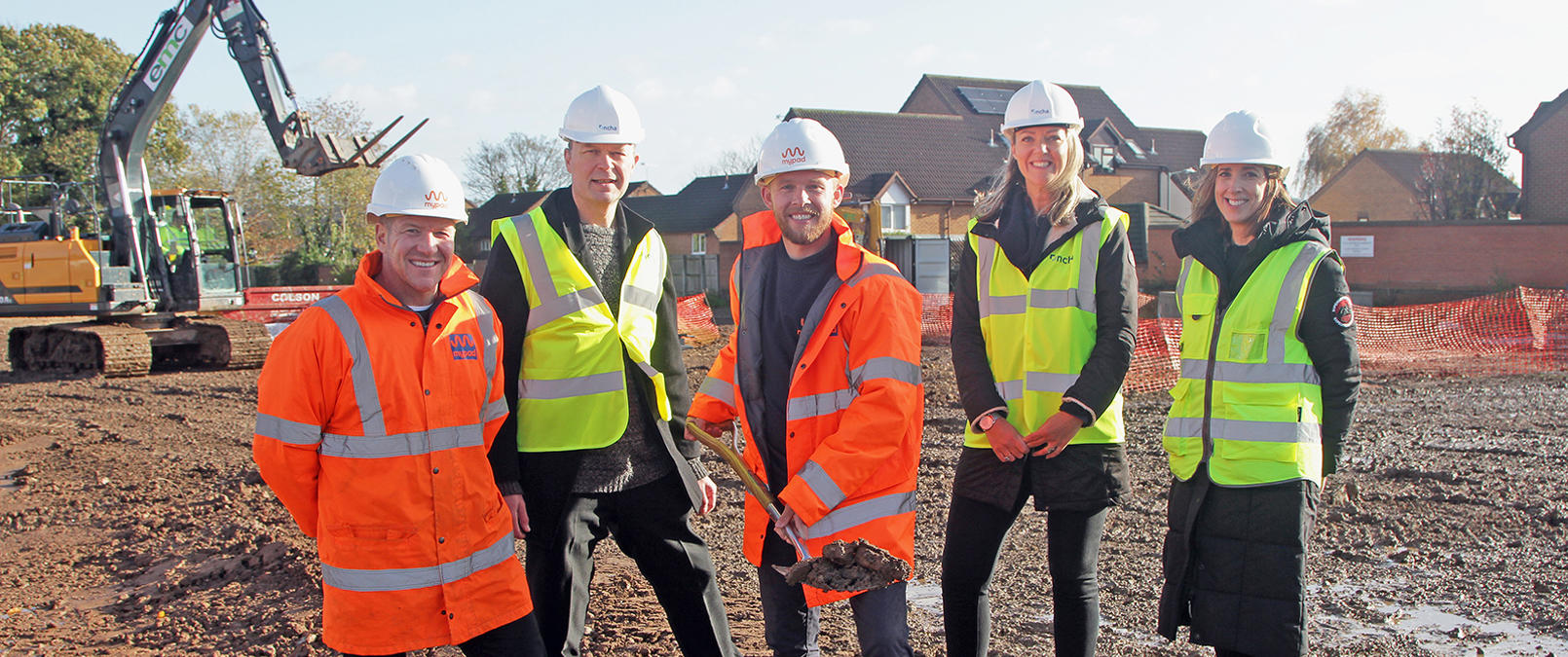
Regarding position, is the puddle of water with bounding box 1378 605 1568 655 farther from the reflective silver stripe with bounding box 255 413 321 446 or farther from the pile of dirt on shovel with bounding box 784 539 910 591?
the reflective silver stripe with bounding box 255 413 321 446

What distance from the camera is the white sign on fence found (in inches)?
1027

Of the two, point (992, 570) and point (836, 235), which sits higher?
point (836, 235)

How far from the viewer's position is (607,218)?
3.56 m

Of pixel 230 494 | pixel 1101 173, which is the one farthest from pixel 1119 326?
pixel 1101 173

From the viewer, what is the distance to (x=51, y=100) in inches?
1395

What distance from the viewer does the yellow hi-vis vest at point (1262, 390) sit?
3.18m

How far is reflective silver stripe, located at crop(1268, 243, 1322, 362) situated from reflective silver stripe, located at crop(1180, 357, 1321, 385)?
1.1 inches

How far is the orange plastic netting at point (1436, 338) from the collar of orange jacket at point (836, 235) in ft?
32.1

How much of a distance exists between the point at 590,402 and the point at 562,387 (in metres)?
0.10

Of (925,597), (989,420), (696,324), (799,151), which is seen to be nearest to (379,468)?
(799,151)

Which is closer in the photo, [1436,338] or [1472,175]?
[1436,338]

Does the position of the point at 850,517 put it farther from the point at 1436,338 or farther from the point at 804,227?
the point at 1436,338

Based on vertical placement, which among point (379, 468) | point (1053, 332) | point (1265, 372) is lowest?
point (379, 468)

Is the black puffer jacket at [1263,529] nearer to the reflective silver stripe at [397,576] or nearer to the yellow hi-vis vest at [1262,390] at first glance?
the yellow hi-vis vest at [1262,390]
